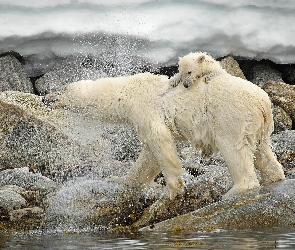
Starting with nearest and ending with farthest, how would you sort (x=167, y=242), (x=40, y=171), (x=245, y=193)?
1. (x=167, y=242)
2. (x=245, y=193)
3. (x=40, y=171)

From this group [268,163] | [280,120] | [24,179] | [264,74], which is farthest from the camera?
[264,74]

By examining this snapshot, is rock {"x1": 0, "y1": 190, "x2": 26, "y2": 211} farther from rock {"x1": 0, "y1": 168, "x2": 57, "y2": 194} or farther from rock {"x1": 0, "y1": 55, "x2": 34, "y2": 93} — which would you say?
rock {"x1": 0, "y1": 55, "x2": 34, "y2": 93}

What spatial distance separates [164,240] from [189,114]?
7.89ft

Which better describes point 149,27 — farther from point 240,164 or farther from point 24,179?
point 240,164

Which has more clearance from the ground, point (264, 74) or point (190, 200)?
point (264, 74)

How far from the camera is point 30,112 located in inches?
458

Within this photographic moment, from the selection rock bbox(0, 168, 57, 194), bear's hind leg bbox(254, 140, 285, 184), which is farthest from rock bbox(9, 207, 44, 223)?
bear's hind leg bbox(254, 140, 285, 184)

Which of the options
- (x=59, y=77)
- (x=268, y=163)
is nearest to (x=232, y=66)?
(x=59, y=77)

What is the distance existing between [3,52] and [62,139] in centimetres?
329

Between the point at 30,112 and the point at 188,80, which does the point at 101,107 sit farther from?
the point at 30,112

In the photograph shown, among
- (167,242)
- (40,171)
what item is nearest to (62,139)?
(40,171)

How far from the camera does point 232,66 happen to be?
14.0 metres

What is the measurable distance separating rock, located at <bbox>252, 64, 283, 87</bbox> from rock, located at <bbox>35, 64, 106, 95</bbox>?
11.3 feet

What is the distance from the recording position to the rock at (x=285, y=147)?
424 inches
